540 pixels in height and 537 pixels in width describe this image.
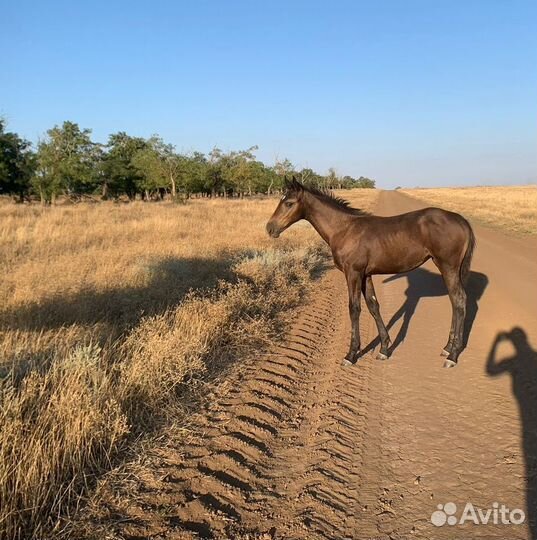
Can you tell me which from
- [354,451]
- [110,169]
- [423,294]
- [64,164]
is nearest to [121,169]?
[110,169]

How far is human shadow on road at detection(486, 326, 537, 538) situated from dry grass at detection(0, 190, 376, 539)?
10.2 ft

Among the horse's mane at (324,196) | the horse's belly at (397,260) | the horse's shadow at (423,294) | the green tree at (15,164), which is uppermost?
the green tree at (15,164)

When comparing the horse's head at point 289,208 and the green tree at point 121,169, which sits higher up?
the green tree at point 121,169

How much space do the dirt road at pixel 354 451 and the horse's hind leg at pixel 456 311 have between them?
0.85 ft

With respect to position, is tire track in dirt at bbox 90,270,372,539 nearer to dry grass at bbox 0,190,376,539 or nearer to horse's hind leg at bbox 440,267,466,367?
dry grass at bbox 0,190,376,539

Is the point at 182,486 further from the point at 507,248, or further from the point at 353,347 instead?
the point at 507,248

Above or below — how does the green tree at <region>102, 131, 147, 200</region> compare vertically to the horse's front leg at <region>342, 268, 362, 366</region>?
above

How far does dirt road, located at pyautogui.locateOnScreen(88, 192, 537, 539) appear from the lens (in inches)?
114

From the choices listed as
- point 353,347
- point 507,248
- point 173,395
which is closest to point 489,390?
point 353,347

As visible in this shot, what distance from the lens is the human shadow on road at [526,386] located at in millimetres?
3111

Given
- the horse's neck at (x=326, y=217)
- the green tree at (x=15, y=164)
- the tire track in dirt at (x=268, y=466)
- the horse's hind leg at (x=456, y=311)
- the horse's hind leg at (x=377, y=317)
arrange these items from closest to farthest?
the tire track in dirt at (x=268, y=466), the horse's hind leg at (x=456, y=311), the horse's hind leg at (x=377, y=317), the horse's neck at (x=326, y=217), the green tree at (x=15, y=164)

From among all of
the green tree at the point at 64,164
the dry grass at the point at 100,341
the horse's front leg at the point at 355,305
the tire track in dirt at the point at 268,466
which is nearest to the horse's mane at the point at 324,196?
the horse's front leg at the point at 355,305

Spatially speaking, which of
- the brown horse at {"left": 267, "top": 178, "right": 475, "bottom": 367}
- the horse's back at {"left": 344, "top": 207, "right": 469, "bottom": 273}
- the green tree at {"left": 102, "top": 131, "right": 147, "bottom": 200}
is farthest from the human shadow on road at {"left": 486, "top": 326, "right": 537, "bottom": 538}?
the green tree at {"left": 102, "top": 131, "right": 147, "bottom": 200}
